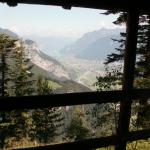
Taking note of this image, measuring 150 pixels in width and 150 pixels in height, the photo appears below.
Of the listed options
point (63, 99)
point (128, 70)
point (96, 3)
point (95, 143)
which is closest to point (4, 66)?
point (128, 70)

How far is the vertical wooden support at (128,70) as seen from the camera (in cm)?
653

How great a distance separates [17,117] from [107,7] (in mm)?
42423

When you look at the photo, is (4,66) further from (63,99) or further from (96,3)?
(63,99)

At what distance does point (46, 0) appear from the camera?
581cm

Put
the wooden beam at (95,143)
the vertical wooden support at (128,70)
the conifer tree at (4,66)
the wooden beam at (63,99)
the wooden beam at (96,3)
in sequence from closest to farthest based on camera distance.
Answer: the wooden beam at (63,99) < the wooden beam at (96,3) < the wooden beam at (95,143) < the vertical wooden support at (128,70) < the conifer tree at (4,66)

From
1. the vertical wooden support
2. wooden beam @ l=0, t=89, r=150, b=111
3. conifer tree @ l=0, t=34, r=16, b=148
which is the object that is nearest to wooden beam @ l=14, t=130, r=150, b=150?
the vertical wooden support

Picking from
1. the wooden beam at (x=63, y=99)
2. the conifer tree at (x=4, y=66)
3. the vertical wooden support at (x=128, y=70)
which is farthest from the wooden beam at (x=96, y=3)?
the conifer tree at (x=4, y=66)

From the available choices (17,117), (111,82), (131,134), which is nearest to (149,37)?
(111,82)

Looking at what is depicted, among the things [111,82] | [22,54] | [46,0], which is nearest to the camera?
[46,0]

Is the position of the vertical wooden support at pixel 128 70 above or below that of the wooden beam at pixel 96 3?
below

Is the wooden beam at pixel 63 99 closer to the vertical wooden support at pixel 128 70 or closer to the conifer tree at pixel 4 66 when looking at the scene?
the vertical wooden support at pixel 128 70

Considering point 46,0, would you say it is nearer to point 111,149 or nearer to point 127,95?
point 127,95

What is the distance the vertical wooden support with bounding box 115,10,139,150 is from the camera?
257 inches

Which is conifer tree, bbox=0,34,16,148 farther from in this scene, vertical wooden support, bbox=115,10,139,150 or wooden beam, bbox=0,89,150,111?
wooden beam, bbox=0,89,150,111
